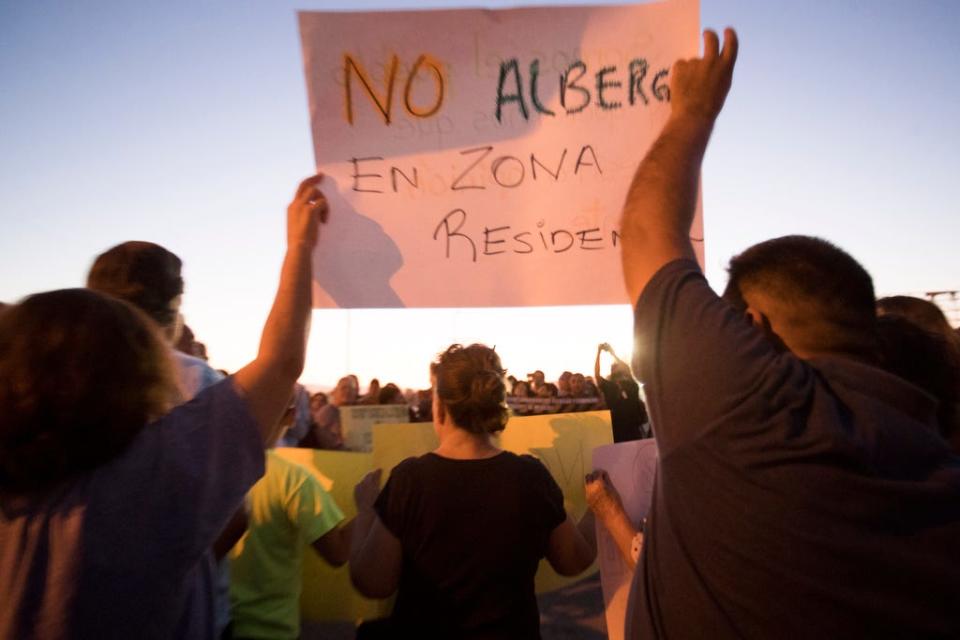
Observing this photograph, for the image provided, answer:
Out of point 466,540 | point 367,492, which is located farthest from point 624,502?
point 367,492

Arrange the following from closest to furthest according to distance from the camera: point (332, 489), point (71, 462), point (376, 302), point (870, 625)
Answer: point (870, 625)
point (71, 462)
point (376, 302)
point (332, 489)

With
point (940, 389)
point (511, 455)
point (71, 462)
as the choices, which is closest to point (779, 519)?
point (940, 389)

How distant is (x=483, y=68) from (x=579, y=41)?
307 millimetres

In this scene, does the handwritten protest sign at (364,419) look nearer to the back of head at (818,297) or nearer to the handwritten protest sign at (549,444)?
the handwritten protest sign at (549,444)

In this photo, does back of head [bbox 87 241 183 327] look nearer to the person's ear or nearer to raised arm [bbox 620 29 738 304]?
raised arm [bbox 620 29 738 304]

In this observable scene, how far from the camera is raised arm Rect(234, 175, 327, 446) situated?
4.15 feet

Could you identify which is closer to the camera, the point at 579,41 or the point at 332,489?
the point at 579,41

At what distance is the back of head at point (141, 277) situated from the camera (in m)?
1.87

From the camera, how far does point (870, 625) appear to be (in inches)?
37.9

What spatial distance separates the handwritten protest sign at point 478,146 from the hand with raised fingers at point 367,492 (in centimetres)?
64

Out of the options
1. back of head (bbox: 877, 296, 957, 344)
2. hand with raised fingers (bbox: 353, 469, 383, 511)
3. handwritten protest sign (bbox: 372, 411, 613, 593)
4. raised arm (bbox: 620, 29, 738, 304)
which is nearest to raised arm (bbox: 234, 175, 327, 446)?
raised arm (bbox: 620, 29, 738, 304)

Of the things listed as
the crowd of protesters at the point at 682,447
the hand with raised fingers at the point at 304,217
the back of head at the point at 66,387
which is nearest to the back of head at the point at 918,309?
the crowd of protesters at the point at 682,447

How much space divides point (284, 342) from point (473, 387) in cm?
99

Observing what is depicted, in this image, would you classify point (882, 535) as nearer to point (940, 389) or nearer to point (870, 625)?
point (870, 625)
